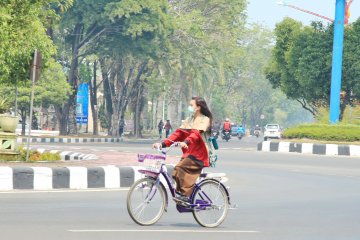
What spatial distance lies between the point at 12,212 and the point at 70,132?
52.0m

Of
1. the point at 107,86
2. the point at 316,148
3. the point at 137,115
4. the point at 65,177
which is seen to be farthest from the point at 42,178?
the point at 137,115

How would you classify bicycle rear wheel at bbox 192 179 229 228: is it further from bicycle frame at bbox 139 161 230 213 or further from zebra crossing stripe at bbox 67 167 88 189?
zebra crossing stripe at bbox 67 167 88 189

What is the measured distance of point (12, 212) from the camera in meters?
14.8

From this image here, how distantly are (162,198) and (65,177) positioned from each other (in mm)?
7014

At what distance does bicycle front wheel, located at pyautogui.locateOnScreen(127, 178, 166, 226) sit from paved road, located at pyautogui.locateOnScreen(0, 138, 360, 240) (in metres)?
0.15

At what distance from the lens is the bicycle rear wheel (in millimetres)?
13805

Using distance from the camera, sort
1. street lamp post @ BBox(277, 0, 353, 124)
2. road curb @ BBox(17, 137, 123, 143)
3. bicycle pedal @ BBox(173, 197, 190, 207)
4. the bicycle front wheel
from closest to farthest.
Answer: the bicycle front wheel, bicycle pedal @ BBox(173, 197, 190, 207), street lamp post @ BBox(277, 0, 353, 124), road curb @ BBox(17, 137, 123, 143)

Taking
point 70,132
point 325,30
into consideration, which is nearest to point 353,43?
point 325,30

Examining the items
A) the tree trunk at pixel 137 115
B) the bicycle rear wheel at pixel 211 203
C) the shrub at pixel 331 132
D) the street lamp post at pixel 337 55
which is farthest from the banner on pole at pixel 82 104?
the bicycle rear wheel at pixel 211 203

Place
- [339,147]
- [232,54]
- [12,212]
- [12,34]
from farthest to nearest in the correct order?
1. [232,54]
2. [339,147]
3. [12,34]
4. [12,212]

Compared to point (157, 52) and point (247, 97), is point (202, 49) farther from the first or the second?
point (247, 97)

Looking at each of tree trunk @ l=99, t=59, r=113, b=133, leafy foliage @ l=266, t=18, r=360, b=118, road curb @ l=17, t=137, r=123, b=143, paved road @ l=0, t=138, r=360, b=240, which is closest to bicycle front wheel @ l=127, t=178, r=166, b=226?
paved road @ l=0, t=138, r=360, b=240

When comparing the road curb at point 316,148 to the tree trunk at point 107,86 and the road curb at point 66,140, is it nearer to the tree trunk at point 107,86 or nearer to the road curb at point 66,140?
the road curb at point 66,140

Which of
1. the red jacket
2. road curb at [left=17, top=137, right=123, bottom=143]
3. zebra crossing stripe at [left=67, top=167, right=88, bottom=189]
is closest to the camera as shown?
the red jacket
